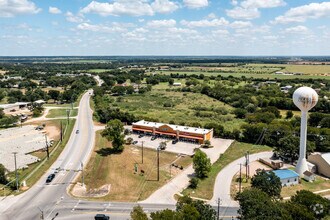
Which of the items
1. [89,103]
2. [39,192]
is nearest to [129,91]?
[89,103]

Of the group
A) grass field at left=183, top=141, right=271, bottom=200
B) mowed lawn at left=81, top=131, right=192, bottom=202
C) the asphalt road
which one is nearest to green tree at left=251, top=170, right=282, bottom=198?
the asphalt road

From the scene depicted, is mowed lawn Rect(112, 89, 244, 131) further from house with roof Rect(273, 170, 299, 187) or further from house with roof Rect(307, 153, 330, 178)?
house with roof Rect(273, 170, 299, 187)

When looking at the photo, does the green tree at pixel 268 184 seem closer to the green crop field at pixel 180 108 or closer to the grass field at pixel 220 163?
the grass field at pixel 220 163

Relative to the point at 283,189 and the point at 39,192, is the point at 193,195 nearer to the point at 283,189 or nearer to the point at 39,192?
the point at 283,189

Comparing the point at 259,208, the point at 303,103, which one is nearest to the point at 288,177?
the point at 303,103

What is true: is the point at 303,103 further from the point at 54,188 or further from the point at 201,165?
the point at 54,188

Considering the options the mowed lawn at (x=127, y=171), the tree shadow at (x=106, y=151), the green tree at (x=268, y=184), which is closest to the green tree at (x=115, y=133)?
the tree shadow at (x=106, y=151)

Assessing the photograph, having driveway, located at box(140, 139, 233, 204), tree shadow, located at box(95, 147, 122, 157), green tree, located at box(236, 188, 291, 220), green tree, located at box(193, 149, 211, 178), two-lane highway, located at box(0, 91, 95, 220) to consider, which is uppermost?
green tree, located at box(236, 188, 291, 220)
